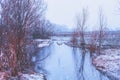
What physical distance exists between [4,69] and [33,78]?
199cm

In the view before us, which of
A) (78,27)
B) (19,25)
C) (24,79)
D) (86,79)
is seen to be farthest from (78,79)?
(78,27)

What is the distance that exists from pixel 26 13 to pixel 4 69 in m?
3.60

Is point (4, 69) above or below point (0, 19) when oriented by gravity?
below

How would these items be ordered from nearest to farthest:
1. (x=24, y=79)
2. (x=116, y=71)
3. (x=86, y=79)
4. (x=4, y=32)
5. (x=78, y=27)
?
(x=24, y=79)
(x=4, y=32)
(x=86, y=79)
(x=116, y=71)
(x=78, y=27)

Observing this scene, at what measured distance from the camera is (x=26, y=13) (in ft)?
48.5

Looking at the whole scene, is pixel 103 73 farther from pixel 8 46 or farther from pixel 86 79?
pixel 8 46

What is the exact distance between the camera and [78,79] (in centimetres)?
1666

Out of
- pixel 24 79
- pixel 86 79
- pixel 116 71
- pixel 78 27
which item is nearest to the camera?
pixel 24 79

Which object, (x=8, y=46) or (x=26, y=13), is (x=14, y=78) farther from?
(x=26, y=13)

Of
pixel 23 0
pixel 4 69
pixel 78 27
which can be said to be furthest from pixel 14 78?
pixel 78 27

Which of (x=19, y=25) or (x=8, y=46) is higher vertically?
(x=19, y=25)

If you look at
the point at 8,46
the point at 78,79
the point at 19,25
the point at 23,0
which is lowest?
the point at 78,79

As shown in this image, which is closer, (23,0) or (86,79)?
(23,0)

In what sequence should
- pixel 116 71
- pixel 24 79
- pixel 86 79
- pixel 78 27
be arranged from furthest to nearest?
1. pixel 78 27
2. pixel 116 71
3. pixel 86 79
4. pixel 24 79
